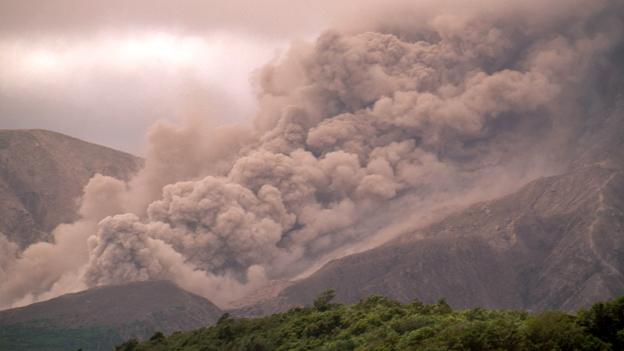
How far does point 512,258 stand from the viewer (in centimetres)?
13012

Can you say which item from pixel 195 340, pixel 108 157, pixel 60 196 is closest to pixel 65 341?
pixel 195 340

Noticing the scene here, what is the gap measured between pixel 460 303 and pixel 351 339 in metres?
75.6

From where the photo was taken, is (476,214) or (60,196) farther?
(60,196)

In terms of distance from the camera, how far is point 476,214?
141500 mm

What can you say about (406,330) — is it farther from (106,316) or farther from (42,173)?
(42,173)

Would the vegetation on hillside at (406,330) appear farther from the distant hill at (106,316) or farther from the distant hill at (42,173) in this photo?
the distant hill at (42,173)

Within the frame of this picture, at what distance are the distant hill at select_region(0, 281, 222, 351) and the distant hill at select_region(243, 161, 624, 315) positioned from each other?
8690 mm

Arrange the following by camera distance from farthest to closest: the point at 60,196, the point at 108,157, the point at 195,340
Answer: the point at 108,157, the point at 60,196, the point at 195,340

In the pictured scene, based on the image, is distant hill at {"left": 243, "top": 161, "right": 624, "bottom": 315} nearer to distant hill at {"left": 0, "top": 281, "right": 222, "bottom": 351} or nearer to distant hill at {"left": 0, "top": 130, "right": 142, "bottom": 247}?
distant hill at {"left": 0, "top": 281, "right": 222, "bottom": 351}

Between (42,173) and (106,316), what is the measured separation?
7390 centimetres

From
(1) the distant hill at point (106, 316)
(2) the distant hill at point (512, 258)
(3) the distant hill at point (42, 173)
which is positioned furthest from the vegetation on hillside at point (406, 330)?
(3) the distant hill at point (42, 173)

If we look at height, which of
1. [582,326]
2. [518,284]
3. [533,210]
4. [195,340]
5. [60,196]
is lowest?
[582,326]

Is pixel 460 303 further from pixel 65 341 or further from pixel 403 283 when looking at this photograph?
pixel 65 341

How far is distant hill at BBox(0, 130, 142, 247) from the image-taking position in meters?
169
